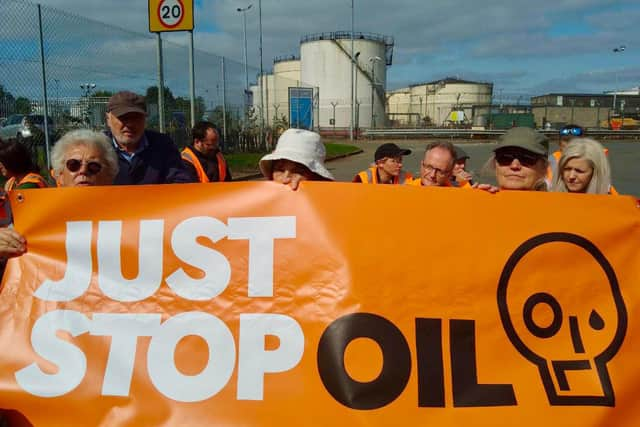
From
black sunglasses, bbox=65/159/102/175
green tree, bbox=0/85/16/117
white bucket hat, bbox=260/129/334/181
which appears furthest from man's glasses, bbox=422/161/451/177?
green tree, bbox=0/85/16/117

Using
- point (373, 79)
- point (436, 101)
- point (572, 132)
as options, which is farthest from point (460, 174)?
point (436, 101)

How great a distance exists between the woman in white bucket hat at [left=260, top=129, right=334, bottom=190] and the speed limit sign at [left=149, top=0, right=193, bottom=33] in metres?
4.14

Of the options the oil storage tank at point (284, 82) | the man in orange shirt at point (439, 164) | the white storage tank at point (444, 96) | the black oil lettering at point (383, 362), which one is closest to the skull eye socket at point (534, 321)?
the black oil lettering at point (383, 362)

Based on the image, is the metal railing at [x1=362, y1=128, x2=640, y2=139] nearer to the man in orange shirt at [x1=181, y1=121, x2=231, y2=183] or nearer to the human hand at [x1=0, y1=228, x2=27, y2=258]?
the man in orange shirt at [x1=181, y1=121, x2=231, y2=183]

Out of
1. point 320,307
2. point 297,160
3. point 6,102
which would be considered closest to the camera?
point 320,307

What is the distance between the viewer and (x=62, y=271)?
2615 millimetres

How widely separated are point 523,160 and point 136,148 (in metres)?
2.39

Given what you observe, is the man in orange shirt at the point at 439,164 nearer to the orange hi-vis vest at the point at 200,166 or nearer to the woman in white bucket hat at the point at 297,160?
the woman in white bucket hat at the point at 297,160

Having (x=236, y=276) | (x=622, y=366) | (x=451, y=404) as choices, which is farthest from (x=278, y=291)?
(x=622, y=366)

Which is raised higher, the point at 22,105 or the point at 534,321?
the point at 22,105

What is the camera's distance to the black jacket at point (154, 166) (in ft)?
11.8

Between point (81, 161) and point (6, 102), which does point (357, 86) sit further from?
point (81, 161)

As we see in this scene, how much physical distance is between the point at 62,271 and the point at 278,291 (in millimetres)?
1022

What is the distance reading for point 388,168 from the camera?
17.6ft
